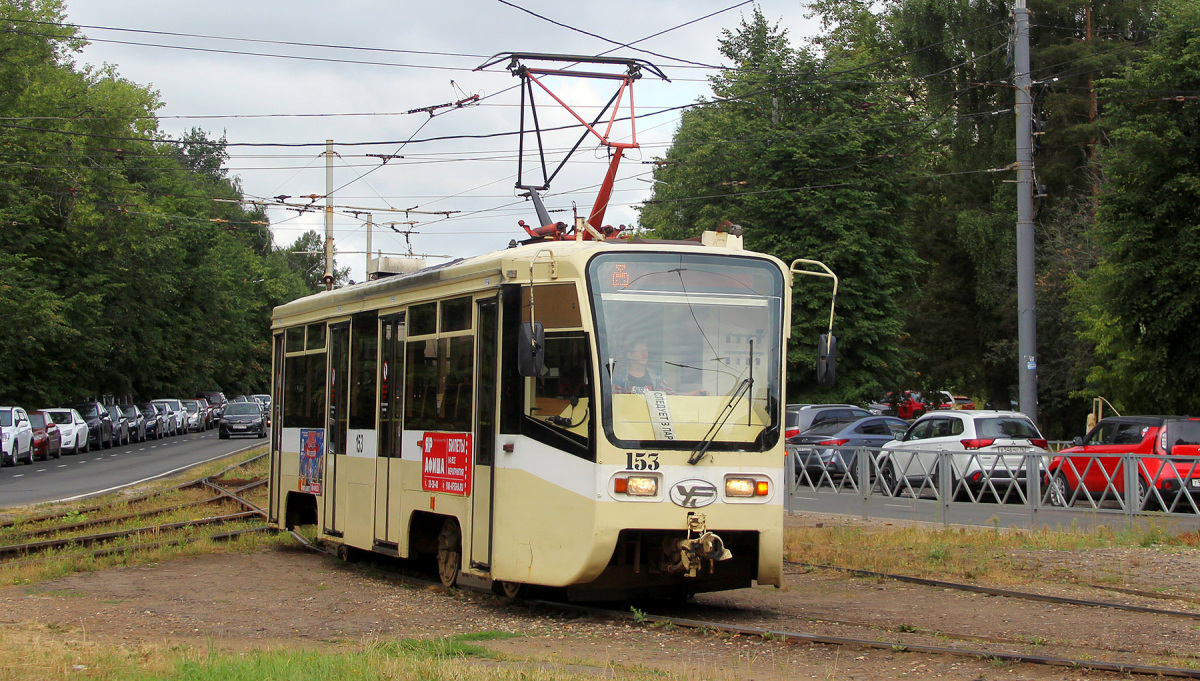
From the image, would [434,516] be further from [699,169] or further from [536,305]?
[699,169]

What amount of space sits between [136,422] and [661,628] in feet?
162

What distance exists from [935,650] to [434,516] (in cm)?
529

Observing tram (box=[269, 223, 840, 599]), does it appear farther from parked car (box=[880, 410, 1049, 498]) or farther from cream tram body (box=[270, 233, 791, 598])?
parked car (box=[880, 410, 1049, 498])

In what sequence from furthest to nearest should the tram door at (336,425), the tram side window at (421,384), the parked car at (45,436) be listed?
the parked car at (45,436), the tram door at (336,425), the tram side window at (421,384)

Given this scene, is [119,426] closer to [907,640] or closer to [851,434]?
[851,434]

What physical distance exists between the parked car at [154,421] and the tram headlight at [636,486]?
50970 mm

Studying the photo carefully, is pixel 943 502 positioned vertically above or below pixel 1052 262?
below

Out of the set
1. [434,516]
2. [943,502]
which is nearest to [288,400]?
[434,516]

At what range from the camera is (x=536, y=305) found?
10.6 metres

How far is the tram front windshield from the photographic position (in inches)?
397

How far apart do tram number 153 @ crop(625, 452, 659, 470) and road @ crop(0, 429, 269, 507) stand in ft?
57.4

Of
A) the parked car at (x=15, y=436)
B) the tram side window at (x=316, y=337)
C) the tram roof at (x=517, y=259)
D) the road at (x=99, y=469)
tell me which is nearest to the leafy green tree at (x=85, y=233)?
the road at (x=99, y=469)

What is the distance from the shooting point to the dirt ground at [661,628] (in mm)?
8344

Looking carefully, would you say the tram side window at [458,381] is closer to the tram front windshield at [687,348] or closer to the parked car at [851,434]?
the tram front windshield at [687,348]
